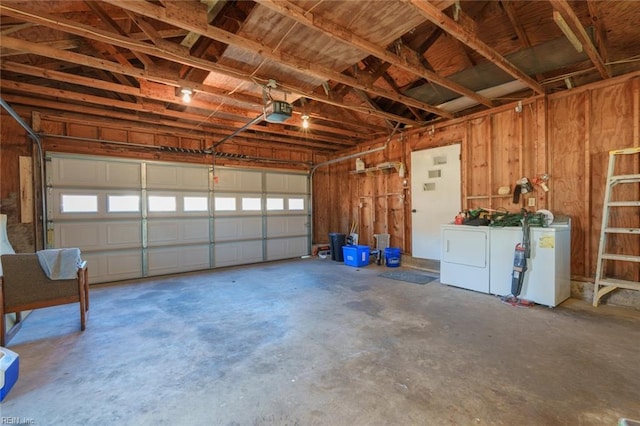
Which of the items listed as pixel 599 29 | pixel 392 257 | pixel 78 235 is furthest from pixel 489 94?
pixel 78 235

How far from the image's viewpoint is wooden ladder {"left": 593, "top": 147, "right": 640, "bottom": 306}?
132 inches

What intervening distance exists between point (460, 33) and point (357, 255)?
4.51 meters

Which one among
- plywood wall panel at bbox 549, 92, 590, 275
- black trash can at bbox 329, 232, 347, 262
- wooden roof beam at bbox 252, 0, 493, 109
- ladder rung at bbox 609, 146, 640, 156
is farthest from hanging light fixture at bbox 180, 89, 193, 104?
ladder rung at bbox 609, 146, 640, 156

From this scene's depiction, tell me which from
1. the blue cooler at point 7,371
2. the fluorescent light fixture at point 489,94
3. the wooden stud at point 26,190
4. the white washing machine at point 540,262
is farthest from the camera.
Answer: the wooden stud at point 26,190

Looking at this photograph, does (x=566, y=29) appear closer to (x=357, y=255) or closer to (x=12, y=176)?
(x=357, y=255)

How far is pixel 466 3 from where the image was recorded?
3266 millimetres

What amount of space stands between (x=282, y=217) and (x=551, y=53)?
5.81 metres

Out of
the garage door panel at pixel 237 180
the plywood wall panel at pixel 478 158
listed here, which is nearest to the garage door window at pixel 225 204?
the garage door panel at pixel 237 180

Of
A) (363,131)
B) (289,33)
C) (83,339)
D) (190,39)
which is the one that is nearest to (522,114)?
(363,131)

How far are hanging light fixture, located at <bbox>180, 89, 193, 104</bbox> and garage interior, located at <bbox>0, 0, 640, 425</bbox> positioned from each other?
0.04 meters

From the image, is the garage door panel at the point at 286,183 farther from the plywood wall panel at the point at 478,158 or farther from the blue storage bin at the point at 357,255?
the plywood wall panel at the point at 478,158

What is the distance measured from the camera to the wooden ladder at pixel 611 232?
132 inches

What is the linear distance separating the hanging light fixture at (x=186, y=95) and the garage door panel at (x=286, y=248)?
3.92 metres

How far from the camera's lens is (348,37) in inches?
104
